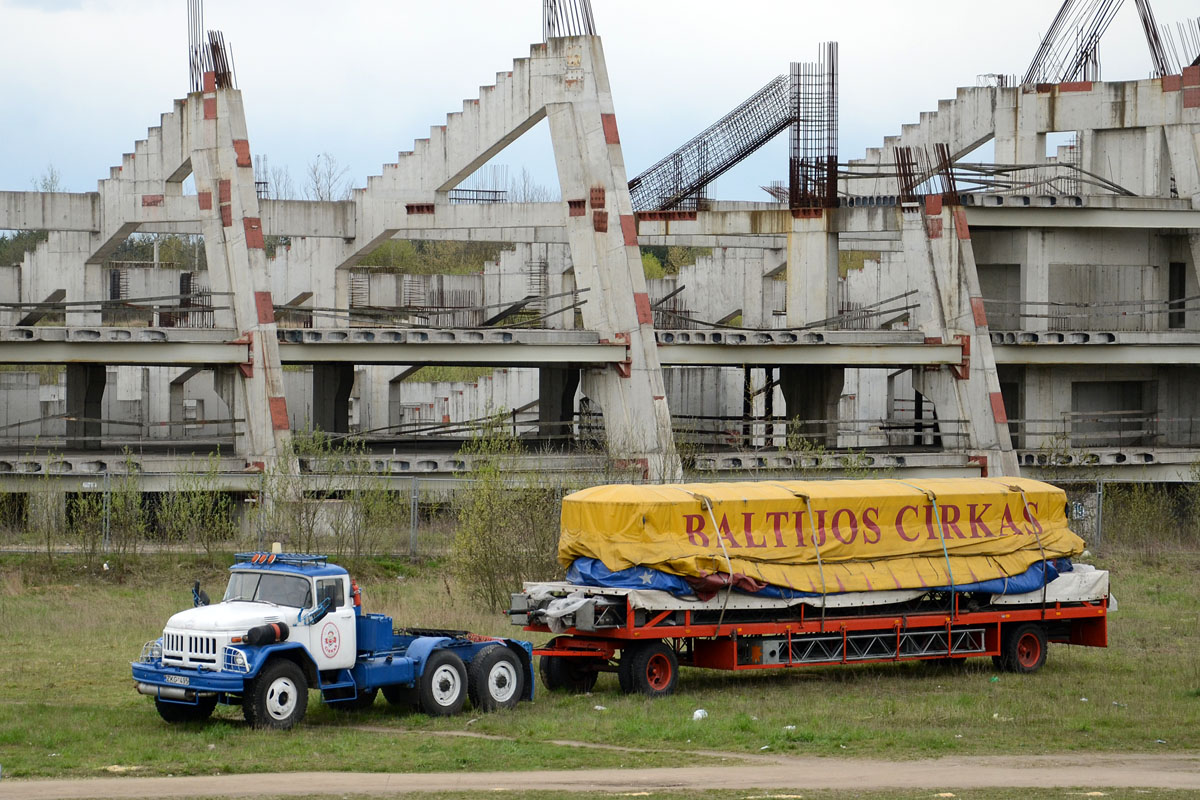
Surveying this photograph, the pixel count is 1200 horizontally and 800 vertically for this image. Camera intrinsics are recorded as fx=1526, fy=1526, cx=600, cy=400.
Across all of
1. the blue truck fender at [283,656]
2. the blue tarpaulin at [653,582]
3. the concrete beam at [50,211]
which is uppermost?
the concrete beam at [50,211]

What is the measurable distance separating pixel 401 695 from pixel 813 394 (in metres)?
30.5

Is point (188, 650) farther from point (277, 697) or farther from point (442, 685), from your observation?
point (442, 685)

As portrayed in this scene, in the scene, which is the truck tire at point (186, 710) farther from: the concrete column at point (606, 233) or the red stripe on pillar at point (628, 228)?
the red stripe on pillar at point (628, 228)

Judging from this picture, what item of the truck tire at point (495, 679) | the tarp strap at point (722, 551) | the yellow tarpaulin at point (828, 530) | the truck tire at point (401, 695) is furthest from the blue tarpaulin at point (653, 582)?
the truck tire at point (401, 695)

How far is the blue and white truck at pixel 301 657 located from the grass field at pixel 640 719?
1.04 ft

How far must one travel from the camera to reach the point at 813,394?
4747cm

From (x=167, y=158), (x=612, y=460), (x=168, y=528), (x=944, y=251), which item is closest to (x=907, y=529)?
(x=612, y=460)

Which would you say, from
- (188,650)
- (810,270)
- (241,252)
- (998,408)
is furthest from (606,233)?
(188,650)

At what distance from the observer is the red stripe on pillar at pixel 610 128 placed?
39594 millimetres

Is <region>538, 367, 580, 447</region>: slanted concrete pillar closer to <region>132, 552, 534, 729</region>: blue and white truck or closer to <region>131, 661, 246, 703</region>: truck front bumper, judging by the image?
<region>132, 552, 534, 729</region>: blue and white truck

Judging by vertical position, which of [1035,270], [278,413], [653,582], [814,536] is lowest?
[653,582]

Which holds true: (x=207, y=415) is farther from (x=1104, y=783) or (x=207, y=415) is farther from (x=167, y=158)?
(x=1104, y=783)

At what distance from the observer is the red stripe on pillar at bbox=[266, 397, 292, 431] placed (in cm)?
3769

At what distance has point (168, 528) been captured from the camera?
34.6m
